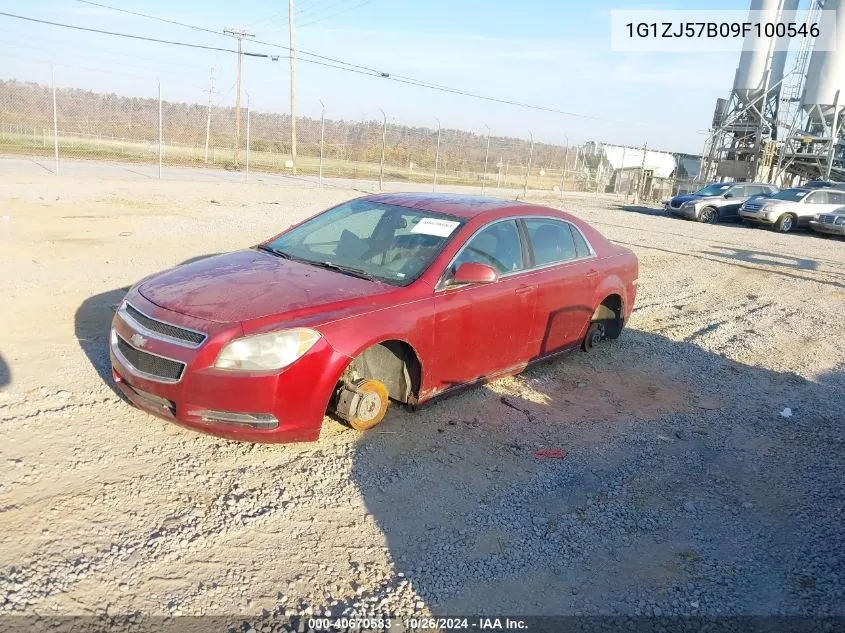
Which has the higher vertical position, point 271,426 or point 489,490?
point 271,426

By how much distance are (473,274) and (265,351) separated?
5.04ft

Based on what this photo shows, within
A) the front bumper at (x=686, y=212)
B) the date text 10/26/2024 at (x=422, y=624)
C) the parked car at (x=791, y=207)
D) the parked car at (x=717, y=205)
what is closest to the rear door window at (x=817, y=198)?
the parked car at (x=791, y=207)

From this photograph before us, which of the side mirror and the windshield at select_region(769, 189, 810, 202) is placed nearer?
the side mirror

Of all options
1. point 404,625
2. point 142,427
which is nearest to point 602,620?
point 404,625

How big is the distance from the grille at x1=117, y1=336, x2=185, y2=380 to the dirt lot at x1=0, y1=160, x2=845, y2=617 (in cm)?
47

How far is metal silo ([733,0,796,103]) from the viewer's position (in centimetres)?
3511

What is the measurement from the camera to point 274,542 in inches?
123

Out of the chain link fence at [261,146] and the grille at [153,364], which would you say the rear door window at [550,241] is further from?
the chain link fence at [261,146]

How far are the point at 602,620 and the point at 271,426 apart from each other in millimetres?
1977

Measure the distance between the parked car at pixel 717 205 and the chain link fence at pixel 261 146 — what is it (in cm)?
846

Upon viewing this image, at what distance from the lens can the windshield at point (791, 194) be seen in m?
22.8

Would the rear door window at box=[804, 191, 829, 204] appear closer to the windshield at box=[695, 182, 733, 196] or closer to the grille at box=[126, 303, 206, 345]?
the windshield at box=[695, 182, 733, 196]

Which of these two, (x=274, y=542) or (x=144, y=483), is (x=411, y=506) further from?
(x=144, y=483)

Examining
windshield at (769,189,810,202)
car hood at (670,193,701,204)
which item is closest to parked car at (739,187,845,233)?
windshield at (769,189,810,202)
